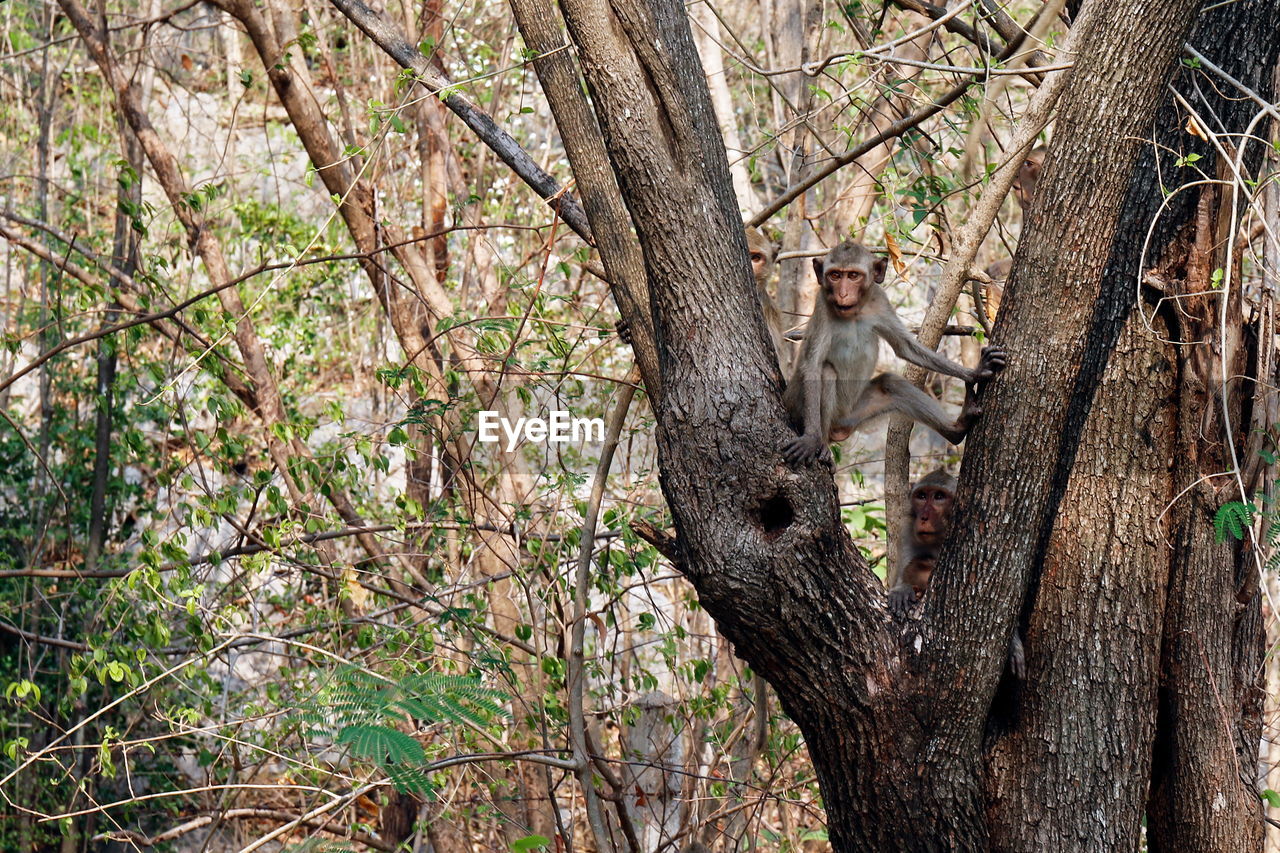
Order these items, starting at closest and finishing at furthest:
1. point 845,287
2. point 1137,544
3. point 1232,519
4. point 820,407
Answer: point 1232,519 < point 1137,544 < point 820,407 < point 845,287

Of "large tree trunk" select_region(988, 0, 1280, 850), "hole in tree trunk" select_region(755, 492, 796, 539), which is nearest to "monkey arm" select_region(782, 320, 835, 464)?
"hole in tree trunk" select_region(755, 492, 796, 539)

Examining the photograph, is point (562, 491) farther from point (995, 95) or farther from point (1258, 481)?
point (1258, 481)

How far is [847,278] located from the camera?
5.74 m

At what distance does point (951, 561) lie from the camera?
4184 mm

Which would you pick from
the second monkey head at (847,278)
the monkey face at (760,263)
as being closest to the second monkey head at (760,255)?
the monkey face at (760,263)

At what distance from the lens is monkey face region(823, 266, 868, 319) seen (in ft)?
18.8

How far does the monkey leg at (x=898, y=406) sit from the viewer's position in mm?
5395

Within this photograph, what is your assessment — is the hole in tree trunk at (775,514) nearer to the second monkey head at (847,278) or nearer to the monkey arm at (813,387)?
the monkey arm at (813,387)

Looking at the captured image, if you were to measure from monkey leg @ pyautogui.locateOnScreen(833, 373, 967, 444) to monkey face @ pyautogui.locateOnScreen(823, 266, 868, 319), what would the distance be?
35cm

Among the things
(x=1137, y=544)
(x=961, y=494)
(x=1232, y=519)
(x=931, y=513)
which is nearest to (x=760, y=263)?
(x=931, y=513)

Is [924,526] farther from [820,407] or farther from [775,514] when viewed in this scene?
[775,514]

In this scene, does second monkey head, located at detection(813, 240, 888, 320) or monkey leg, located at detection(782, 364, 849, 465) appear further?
second monkey head, located at detection(813, 240, 888, 320)

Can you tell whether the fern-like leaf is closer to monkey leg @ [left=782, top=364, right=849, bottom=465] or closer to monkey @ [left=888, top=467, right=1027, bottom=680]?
monkey leg @ [left=782, top=364, right=849, bottom=465]

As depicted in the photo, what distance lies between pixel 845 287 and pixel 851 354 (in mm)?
320
